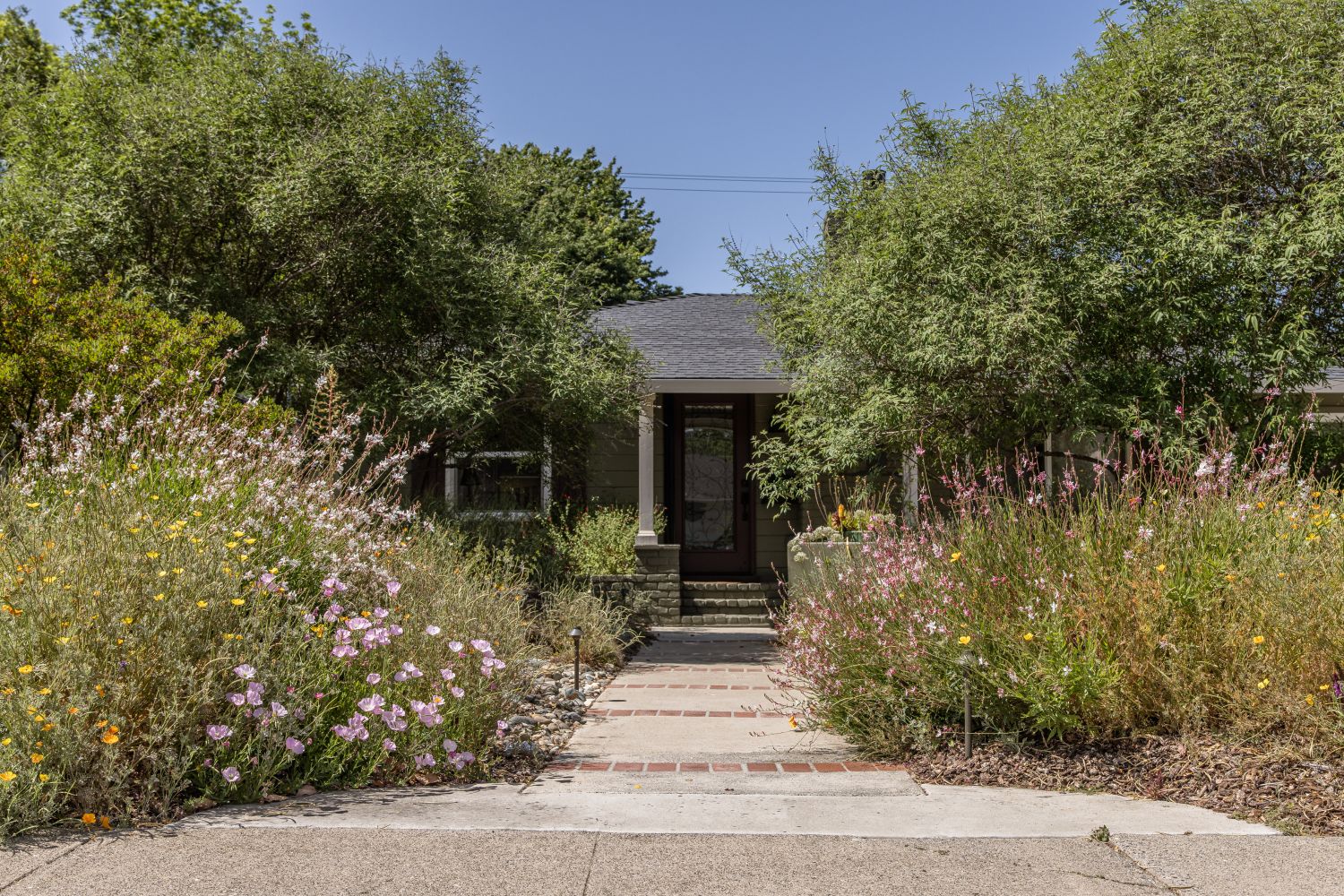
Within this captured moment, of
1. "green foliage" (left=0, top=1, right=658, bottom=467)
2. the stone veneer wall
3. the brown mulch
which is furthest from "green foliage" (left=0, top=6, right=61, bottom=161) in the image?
the brown mulch

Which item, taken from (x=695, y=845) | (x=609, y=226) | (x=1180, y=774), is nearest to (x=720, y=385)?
(x=1180, y=774)

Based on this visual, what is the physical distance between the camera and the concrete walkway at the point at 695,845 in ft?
10.9

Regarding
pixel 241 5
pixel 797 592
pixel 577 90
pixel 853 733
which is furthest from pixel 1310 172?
pixel 241 5

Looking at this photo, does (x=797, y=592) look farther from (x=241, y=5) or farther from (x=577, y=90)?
(x=241, y=5)

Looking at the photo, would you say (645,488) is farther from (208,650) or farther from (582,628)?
(208,650)

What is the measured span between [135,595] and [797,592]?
4.13 metres

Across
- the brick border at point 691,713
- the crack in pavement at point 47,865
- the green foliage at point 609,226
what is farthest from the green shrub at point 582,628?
the green foliage at point 609,226

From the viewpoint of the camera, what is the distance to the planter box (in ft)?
21.2

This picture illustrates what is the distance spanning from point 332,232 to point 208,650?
6.50 metres

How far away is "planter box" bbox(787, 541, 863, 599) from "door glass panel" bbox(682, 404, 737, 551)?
3.02 meters

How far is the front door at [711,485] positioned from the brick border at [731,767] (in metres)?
8.44

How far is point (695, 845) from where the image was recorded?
368 cm

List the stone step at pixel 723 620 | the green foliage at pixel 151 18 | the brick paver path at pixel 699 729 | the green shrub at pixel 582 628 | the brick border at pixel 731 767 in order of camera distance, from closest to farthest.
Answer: the brick border at pixel 731 767
the brick paver path at pixel 699 729
the green shrub at pixel 582 628
the stone step at pixel 723 620
the green foliage at pixel 151 18

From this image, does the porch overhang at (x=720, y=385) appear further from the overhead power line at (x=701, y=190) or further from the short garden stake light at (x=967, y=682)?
the overhead power line at (x=701, y=190)
